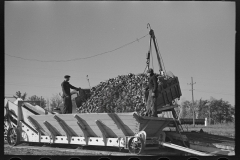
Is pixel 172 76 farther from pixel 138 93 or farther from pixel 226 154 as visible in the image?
pixel 226 154

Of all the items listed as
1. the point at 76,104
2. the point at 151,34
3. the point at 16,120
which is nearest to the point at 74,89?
the point at 76,104

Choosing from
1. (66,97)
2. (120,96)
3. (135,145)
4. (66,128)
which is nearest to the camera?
(135,145)

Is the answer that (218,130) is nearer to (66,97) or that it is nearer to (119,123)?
(66,97)

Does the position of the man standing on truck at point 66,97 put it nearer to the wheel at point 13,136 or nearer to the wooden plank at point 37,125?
the wooden plank at point 37,125

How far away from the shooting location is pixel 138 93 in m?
8.18

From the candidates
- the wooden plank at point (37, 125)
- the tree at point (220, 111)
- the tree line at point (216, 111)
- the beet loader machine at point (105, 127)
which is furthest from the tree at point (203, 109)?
the wooden plank at point (37, 125)

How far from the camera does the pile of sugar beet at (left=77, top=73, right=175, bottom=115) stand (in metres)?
8.06

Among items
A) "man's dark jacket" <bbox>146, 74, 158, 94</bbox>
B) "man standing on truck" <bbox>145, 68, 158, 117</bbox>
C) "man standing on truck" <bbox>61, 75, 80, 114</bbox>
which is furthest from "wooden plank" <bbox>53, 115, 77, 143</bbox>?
"man's dark jacket" <bbox>146, 74, 158, 94</bbox>

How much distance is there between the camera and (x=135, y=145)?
6793 mm

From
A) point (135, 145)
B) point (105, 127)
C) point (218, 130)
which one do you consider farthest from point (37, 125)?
point (218, 130)

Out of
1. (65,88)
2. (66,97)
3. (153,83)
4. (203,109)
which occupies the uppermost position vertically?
(153,83)

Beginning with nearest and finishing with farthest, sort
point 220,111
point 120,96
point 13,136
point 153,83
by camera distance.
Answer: point 153,83, point 120,96, point 13,136, point 220,111

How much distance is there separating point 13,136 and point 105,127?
3.24 m

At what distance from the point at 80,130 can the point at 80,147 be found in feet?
1.99
